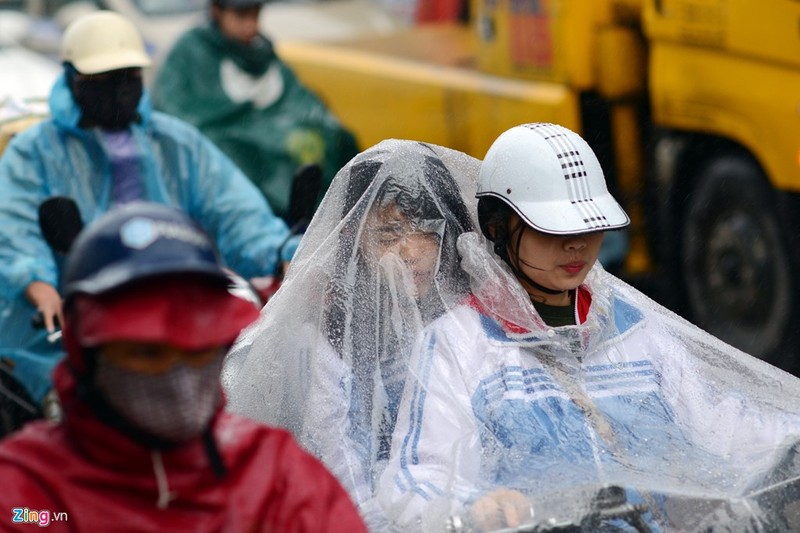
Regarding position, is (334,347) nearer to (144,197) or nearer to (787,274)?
(144,197)

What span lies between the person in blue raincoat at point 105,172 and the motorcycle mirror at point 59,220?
19.4 inches

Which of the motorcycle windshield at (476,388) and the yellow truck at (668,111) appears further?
the yellow truck at (668,111)

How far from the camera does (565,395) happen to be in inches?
141

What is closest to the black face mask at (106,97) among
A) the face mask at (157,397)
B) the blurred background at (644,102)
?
the blurred background at (644,102)

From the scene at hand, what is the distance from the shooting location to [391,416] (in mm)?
3727

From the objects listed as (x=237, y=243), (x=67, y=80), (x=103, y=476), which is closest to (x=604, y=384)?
(x=103, y=476)

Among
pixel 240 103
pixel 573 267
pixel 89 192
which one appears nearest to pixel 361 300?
pixel 573 267

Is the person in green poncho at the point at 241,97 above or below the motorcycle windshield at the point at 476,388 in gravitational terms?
below

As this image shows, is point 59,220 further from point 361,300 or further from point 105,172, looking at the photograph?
point 361,300

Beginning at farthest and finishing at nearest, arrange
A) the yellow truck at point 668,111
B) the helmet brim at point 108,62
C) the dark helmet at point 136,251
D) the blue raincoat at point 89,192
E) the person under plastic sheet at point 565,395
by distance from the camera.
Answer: the yellow truck at point 668,111 < the helmet brim at point 108,62 < the blue raincoat at point 89,192 < the person under plastic sheet at point 565,395 < the dark helmet at point 136,251

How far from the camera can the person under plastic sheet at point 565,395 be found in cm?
327

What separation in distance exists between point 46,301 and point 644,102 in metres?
4.46

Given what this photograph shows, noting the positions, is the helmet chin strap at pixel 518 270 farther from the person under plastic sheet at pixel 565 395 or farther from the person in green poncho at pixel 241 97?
the person in green poncho at pixel 241 97

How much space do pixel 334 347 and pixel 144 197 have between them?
181 cm
